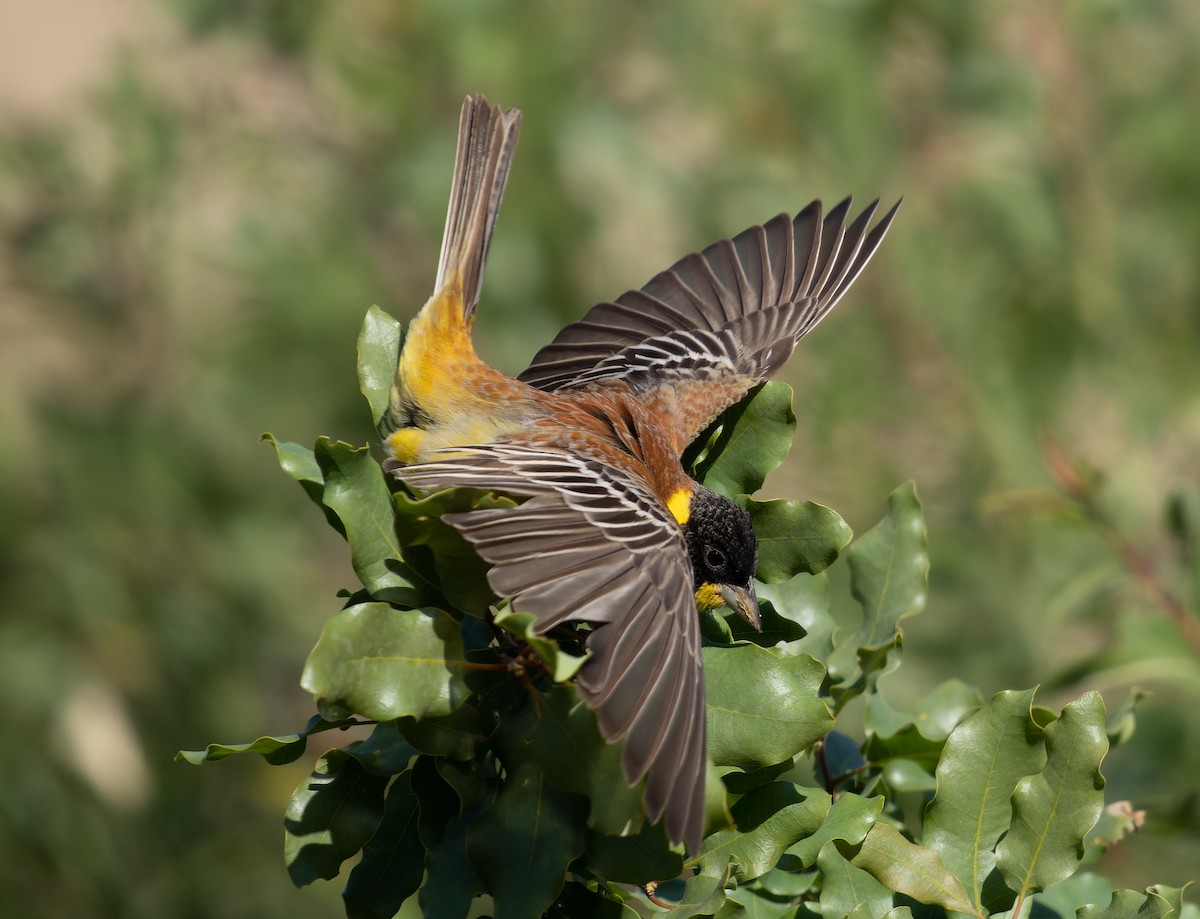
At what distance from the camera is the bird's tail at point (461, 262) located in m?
3.12

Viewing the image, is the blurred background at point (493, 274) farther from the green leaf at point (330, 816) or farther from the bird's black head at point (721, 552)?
the green leaf at point (330, 816)

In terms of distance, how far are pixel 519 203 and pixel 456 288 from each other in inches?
126

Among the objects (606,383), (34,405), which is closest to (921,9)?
(606,383)

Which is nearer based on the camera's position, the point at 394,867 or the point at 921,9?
the point at 394,867

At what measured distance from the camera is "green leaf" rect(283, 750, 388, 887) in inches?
66.0

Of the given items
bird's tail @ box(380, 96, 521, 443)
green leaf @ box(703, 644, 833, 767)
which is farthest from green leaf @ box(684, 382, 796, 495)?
bird's tail @ box(380, 96, 521, 443)

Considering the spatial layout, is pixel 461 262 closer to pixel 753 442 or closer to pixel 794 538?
pixel 753 442

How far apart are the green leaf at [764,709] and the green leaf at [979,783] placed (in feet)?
0.68

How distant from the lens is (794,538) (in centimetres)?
191

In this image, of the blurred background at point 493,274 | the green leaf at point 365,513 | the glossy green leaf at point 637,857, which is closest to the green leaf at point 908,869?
the glossy green leaf at point 637,857

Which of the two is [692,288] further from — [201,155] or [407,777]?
[201,155]

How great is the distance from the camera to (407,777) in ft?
5.65

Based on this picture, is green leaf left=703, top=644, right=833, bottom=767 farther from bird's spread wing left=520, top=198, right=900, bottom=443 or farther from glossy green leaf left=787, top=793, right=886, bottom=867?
bird's spread wing left=520, top=198, right=900, bottom=443

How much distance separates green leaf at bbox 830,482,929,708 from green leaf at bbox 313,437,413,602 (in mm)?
725
